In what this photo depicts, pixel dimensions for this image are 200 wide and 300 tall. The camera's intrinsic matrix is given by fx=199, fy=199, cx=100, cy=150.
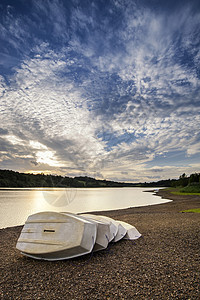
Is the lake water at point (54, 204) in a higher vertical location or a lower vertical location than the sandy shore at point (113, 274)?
lower

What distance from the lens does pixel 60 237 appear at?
6.52 metres

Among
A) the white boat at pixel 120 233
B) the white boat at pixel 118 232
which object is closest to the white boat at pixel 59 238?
the white boat at pixel 118 232

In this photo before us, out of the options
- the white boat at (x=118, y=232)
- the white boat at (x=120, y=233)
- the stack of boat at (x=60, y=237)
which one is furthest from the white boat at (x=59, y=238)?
the white boat at (x=120, y=233)

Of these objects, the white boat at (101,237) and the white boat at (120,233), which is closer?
the white boat at (101,237)

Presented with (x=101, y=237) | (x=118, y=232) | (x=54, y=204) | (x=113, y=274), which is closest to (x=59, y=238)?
(x=101, y=237)

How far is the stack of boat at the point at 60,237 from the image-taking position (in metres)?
6.40

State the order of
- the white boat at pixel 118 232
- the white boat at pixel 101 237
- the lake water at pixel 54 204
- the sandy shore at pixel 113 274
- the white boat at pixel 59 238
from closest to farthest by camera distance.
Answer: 1. the sandy shore at pixel 113 274
2. the white boat at pixel 59 238
3. the white boat at pixel 101 237
4. the white boat at pixel 118 232
5. the lake water at pixel 54 204

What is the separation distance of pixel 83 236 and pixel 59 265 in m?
1.14

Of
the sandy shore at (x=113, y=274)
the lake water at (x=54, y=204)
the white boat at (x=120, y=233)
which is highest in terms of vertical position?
the white boat at (x=120, y=233)

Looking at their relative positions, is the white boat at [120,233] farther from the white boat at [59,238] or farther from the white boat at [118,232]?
the white boat at [59,238]

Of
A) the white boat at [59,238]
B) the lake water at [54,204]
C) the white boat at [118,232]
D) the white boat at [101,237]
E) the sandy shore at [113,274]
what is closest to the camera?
the sandy shore at [113,274]

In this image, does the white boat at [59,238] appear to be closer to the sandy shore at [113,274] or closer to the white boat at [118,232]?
the sandy shore at [113,274]

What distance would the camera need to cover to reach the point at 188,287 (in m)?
4.67

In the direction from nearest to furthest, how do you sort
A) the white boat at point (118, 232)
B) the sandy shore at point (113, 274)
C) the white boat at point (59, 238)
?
the sandy shore at point (113, 274) → the white boat at point (59, 238) → the white boat at point (118, 232)
